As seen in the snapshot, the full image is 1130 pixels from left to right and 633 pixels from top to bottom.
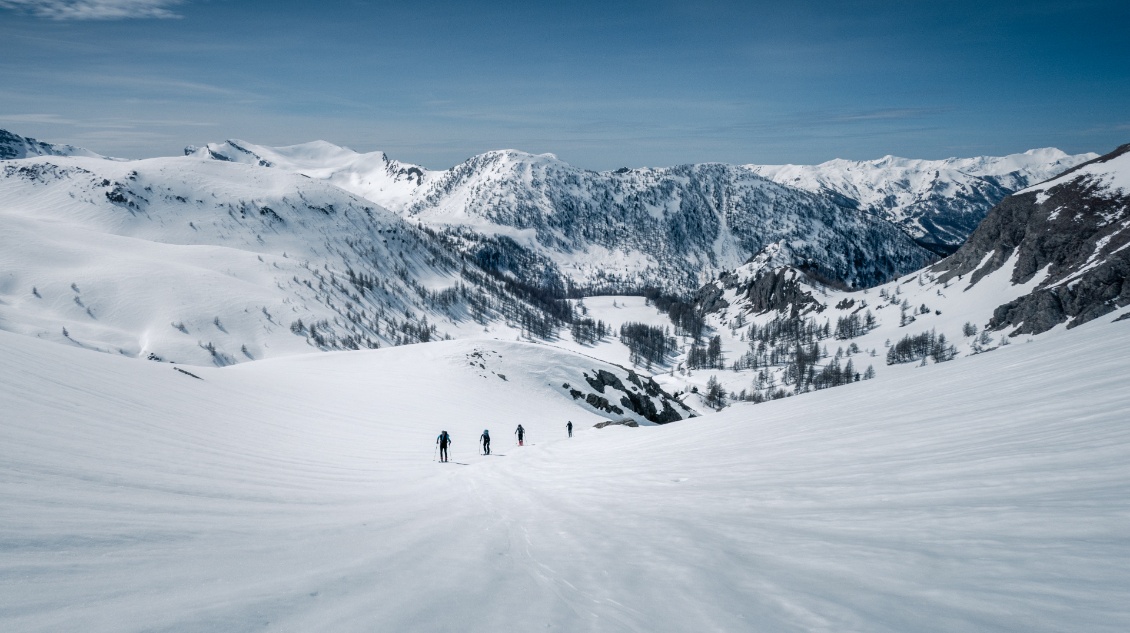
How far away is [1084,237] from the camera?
120 metres

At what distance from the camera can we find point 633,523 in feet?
20.3

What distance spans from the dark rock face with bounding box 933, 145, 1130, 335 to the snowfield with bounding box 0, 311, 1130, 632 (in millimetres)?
109695

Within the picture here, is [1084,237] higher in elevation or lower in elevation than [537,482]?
higher

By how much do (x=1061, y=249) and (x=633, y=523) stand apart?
546ft

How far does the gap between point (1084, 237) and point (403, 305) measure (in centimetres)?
18158

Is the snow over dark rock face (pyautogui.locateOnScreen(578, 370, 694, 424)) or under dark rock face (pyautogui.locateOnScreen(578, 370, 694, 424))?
over

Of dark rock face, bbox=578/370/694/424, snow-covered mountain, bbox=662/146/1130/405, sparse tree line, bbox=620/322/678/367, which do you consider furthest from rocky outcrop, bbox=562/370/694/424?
sparse tree line, bbox=620/322/678/367

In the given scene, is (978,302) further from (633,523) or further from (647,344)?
(633,523)

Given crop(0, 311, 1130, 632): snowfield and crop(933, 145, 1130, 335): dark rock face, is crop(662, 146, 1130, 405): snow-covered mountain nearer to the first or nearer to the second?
crop(933, 145, 1130, 335): dark rock face

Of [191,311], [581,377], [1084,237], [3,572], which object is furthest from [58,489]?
[1084,237]

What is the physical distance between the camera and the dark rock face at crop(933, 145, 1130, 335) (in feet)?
324

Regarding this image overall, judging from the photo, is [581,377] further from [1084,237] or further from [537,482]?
[1084,237]

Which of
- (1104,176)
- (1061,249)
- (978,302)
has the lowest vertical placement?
(978,302)

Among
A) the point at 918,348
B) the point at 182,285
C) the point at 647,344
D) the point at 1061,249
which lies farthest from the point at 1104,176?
the point at 182,285
